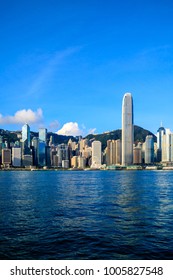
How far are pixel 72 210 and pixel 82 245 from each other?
12335mm

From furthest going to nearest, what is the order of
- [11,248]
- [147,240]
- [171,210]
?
[171,210] < [147,240] < [11,248]

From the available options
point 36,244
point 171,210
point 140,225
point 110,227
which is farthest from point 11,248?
point 171,210

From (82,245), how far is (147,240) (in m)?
3.95

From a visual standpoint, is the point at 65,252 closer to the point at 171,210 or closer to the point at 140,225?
the point at 140,225

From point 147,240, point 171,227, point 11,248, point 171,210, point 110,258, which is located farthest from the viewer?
point 171,210

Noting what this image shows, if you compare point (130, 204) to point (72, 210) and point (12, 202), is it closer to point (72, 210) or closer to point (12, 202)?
point (72, 210)

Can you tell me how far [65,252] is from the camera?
16625 mm

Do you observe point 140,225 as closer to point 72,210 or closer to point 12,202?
point 72,210

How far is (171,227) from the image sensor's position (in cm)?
2239

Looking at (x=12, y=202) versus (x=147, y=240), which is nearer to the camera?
(x=147, y=240)

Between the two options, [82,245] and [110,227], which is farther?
[110,227]
